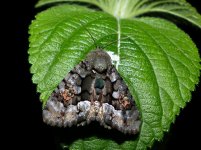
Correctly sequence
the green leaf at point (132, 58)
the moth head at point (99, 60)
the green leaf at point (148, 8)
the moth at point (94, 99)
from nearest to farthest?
the green leaf at point (132, 58)
the moth at point (94, 99)
the moth head at point (99, 60)
the green leaf at point (148, 8)

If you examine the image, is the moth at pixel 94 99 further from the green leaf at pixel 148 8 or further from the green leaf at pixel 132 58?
the green leaf at pixel 148 8

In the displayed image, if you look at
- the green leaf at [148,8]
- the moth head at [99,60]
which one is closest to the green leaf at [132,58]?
the moth head at [99,60]

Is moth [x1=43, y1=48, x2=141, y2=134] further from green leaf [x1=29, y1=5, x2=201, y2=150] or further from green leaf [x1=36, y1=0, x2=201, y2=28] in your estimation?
green leaf [x1=36, y1=0, x2=201, y2=28]

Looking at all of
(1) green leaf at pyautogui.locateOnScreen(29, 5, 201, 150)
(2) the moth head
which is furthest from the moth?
(1) green leaf at pyautogui.locateOnScreen(29, 5, 201, 150)

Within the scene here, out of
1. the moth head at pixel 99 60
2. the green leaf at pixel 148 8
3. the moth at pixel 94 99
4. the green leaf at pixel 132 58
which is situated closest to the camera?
the green leaf at pixel 132 58

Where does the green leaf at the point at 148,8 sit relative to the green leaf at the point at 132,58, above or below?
above

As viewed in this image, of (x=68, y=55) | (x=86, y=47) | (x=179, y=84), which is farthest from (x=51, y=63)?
(x=179, y=84)
